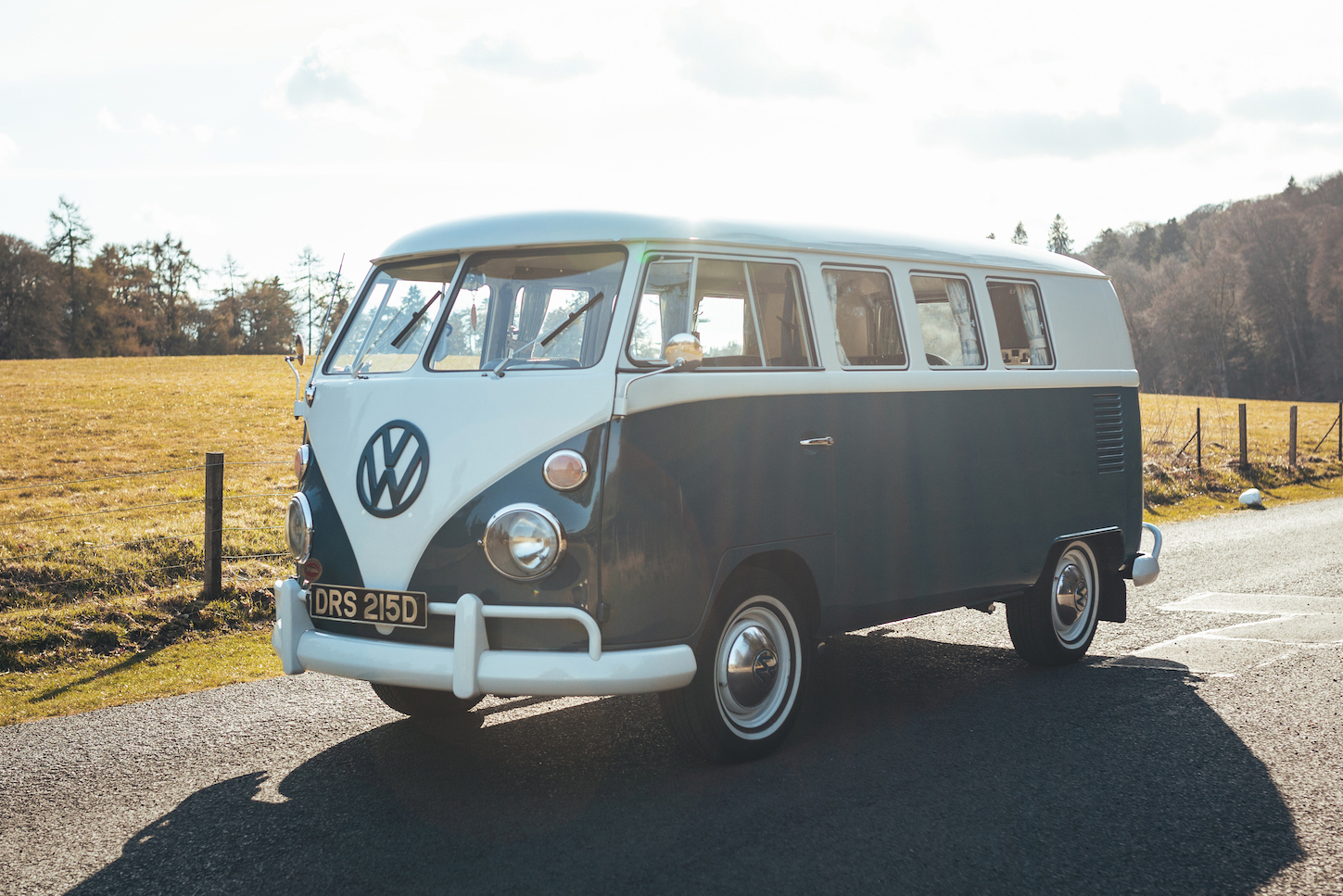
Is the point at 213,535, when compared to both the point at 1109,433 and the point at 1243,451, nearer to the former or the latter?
the point at 1109,433

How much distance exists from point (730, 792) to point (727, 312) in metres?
2.10

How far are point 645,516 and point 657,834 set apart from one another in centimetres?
123

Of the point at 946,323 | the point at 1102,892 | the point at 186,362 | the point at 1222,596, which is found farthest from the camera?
the point at 186,362

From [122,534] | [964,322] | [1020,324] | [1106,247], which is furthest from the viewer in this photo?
[1106,247]

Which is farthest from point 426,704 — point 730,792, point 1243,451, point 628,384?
point 1243,451

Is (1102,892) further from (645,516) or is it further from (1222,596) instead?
(1222,596)

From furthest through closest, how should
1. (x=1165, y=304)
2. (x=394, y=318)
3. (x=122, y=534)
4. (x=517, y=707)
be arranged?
(x=1165, y=304) → (x=122, y=534) → (x=517, y=707) → (x=394, y=318)

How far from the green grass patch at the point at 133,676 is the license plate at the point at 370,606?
101 inches

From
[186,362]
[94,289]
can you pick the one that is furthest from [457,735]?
[94,289]

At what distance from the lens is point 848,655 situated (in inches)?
297

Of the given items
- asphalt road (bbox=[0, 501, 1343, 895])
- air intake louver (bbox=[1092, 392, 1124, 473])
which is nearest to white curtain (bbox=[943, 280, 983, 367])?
air intake louver (bbox=[1092, 392, 1124, 473])

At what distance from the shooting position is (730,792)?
15.4 feet

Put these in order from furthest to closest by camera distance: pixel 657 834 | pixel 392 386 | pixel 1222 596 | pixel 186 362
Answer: pixel 186 362 < pixel 1222 596 < pixel 392 386 < pixel 657 834

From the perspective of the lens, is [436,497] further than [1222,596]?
No
